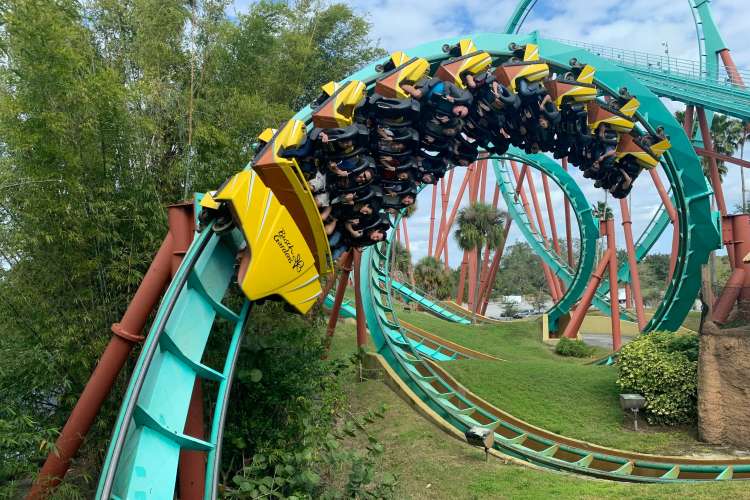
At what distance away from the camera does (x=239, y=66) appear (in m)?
6.74

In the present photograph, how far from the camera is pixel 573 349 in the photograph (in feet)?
56.0

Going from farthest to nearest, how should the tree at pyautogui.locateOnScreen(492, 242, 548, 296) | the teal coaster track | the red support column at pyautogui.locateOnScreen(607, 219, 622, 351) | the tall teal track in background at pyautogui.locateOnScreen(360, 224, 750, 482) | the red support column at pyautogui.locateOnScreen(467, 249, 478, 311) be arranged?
the tree at pyautogui.locateOnScreen(492, 242, 548, 296), the red support column at pyautogui.locateOnScreen(467, 249, 478, 311), the red support column at pyautogui.locateOnScreen(607, 219, 622, 351), the tall teal track in background at pyautogui.locateOnScreen(360, 224, 750, 482), the teal coaster track

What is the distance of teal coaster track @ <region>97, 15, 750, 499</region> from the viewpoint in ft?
11.5

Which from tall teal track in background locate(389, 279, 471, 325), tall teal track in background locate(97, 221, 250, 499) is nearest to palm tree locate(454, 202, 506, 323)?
tall teal track in background locate(389, 279, 471, 325)

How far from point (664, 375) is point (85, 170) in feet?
27.0

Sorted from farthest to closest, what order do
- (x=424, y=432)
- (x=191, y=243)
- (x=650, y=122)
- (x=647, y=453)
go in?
(x=650, y=122) → (x=424, y=432) → (x=647, y=453) → (x=191, y=243)

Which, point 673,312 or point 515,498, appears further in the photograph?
point 673,312

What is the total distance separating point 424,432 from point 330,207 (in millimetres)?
4160

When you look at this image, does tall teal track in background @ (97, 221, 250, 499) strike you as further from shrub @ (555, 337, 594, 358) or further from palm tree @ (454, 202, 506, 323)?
palm tree @ (454, 202, 506, 323)

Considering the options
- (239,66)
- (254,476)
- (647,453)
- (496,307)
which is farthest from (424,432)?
(496,307)

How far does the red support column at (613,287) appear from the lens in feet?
49.5

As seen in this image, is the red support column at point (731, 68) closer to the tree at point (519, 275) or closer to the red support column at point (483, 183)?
the red support column at point (483, 183)

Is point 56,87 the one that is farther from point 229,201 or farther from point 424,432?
point 424,432

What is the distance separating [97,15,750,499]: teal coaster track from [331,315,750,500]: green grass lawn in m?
0.60
